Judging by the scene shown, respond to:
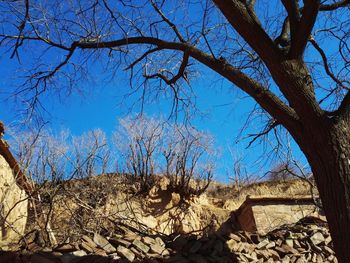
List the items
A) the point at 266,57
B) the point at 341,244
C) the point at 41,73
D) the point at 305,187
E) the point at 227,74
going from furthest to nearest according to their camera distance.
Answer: the point at 305,187
the point at 41,73
the point at 227,74
the point at 266,57
the point at 341,244

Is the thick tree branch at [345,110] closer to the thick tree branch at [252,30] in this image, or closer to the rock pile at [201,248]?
the thick tree branch at [252,30]

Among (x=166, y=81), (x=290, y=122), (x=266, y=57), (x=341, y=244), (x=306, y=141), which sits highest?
(x=166, y=81)

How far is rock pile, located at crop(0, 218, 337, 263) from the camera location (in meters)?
4.21

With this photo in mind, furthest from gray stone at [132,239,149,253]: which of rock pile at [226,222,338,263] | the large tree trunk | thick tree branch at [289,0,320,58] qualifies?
thick tree branch at [289,0,320,58]

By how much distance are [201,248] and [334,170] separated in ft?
6.87

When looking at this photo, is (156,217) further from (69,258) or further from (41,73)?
(69,258)

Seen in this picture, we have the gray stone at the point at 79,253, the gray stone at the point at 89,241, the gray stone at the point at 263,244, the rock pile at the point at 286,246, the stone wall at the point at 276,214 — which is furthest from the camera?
the stone wall at the point at 276,214

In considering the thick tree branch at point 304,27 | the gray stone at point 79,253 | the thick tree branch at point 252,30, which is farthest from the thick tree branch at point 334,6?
the gray stone at point 79,253

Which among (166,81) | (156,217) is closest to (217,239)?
(166,81)

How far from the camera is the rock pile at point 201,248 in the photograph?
4207mm

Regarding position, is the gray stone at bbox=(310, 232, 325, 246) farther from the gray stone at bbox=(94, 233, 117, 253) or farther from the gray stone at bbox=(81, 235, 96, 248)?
the gray stone at bbox=(81, 235, 96, 248)

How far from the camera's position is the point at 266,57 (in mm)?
4293

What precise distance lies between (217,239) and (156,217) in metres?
8.26

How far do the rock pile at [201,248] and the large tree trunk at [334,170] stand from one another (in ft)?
5.73
